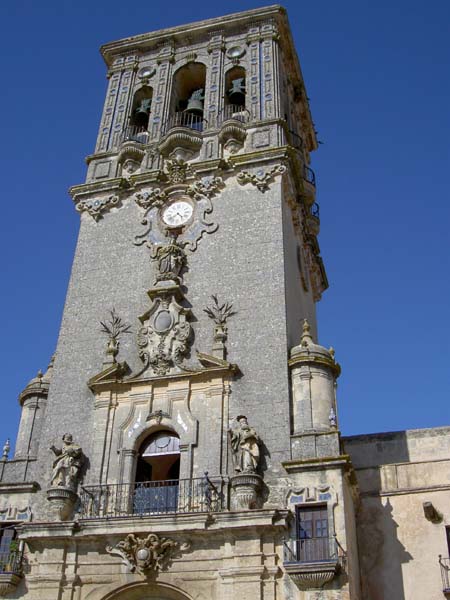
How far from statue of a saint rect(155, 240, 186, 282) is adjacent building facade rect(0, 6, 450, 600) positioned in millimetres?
72

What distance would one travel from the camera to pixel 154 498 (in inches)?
762

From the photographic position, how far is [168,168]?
2633cm

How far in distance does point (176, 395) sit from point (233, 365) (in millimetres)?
1770

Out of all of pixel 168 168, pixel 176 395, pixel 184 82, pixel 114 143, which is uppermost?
pixel 184 82

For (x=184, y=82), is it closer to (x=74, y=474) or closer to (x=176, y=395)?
(x=176, y=395)

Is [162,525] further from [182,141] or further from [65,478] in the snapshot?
[182,141]

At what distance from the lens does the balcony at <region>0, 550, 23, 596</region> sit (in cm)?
1859

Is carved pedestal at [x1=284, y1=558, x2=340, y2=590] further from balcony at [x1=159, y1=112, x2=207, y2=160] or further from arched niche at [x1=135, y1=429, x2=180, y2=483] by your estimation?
balcony at [x1=159, y1=112, x2=207, y2=160]

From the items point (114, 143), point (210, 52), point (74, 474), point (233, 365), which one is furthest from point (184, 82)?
point (74, 474)

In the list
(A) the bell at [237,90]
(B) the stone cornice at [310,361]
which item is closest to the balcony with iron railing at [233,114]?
(A) the bell at [237,90]

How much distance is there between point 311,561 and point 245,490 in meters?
2.28

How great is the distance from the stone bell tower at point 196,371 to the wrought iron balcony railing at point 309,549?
0.05 m

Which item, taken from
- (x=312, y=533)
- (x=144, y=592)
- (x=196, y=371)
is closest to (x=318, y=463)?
(x=312, y=533)

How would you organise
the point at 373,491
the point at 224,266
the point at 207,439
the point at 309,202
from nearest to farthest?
the point at 207,439, the point at 373,491, the point at 224,266, the point at 309,202
